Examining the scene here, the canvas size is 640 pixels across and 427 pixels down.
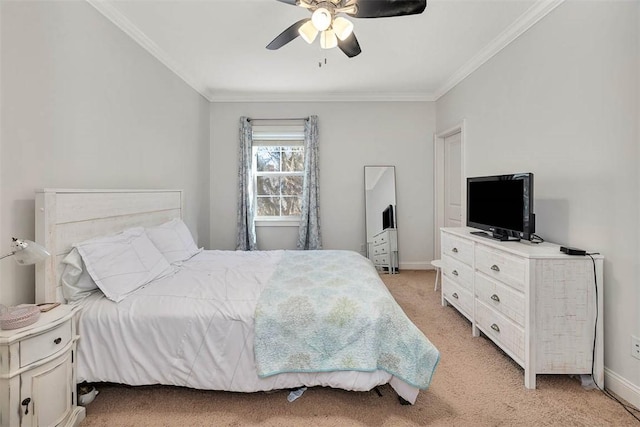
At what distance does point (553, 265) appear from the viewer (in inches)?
67.8

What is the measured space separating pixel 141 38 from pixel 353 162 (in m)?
2.85

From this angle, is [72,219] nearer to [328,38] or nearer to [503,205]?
[328,38]

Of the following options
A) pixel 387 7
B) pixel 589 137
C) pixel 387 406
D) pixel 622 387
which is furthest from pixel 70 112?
pixel 622 387

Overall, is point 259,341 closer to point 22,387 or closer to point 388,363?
point 388,363

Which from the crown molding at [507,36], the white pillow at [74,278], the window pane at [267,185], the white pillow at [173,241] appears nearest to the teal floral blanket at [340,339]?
the white pillow at [74,278]

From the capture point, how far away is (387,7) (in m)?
1.71

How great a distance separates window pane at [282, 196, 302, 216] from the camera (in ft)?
14.7

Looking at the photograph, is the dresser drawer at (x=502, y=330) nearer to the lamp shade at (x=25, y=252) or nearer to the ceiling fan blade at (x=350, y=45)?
the ceiling fan blade at (x=350, y=45)

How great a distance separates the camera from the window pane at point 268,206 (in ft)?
14.8

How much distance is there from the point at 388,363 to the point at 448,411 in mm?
447

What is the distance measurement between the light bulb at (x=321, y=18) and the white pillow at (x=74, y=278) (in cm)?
198

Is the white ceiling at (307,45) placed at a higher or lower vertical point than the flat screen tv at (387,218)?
higher

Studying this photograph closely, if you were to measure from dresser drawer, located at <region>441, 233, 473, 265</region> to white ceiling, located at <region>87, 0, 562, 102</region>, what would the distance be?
6.02ft

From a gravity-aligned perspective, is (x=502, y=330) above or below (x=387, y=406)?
above
